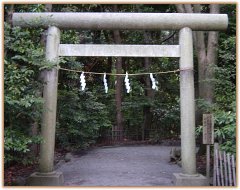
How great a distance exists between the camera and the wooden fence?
655 cm

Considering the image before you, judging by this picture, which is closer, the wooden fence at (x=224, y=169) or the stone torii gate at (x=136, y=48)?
the wooden fence at (x=224, y=169)

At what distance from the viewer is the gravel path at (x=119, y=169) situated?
25.6 ft

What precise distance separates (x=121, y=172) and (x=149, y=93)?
968cm

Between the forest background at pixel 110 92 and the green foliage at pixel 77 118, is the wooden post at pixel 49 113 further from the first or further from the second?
the green foliage at pixel 77 118

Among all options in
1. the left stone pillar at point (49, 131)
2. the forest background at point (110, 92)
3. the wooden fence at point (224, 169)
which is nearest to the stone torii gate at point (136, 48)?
the left stone pillar at point (49, 131)

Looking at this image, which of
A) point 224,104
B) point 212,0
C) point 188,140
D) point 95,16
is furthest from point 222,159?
point 95,16

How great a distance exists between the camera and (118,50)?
25.2 ft

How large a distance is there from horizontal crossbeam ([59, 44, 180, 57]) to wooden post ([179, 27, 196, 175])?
340mm

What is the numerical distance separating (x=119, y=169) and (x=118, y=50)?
3.84 metres

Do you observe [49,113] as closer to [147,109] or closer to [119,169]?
[119,169]

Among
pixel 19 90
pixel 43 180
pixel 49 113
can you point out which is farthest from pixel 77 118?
pixel 19 90

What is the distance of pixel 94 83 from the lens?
17.8 metres

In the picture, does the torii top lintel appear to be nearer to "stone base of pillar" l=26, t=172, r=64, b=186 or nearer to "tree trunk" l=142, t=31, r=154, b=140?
"stone base of pillar" l=26, t=172, r=64, b=186

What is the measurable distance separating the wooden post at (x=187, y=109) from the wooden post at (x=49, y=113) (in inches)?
125
